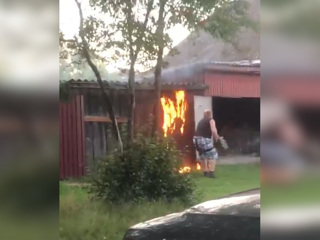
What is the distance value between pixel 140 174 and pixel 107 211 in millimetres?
Answer: 326

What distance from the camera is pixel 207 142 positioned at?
347 centimetres

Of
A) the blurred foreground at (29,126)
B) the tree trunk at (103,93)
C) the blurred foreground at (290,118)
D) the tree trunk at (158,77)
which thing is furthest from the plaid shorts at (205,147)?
the blurred foreground at (29,126)

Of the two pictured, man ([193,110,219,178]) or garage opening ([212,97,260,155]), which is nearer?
garage opening ([212,97,260,155])

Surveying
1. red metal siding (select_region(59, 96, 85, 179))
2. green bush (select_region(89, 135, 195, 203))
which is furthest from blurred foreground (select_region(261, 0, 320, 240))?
red metal siding (select_region(59, 96, 85, 179))

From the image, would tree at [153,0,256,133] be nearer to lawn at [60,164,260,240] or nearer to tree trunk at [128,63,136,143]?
tree trunk at [128,63,136,143]

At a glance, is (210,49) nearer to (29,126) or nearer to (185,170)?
(185,170)

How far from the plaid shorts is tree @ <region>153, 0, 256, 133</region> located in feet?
0.93

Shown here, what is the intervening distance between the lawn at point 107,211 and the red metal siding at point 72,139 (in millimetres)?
103

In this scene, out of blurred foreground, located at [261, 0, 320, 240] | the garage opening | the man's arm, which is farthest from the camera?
the man's arm

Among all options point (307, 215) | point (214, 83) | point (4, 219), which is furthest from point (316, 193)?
point (4, 219)

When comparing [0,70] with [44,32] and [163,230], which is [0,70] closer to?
[44,32]

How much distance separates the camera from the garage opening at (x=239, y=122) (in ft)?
10.8

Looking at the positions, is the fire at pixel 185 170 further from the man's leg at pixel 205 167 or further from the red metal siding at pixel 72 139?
the red metal siding at pixel 72 139

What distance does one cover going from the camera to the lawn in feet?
11.4
